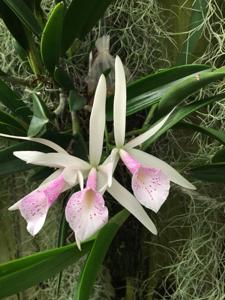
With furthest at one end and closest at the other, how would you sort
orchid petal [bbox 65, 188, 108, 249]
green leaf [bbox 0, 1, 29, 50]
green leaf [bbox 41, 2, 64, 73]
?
green leaf [bbox 0, 1, 29, 50]
green leaf [bbox 41, 2, 64, 73]
orchid petal [bbox 65, 188, 108, 249]

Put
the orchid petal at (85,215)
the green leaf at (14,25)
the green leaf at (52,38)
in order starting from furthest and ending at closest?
the green leaf at (14,25)
the green leaf at (52,38)
the orchid petal at (85,215)

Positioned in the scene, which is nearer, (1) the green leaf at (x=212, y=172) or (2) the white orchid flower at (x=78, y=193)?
(2) the white orchid flower at (x=78, y=193)

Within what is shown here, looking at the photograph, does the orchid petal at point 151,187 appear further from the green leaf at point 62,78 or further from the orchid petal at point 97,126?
the green leaf at point 62,78

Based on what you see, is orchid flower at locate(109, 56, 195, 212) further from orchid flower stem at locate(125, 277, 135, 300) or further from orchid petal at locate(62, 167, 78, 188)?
orchid flower stem at locate(125, 277, 135, 300)

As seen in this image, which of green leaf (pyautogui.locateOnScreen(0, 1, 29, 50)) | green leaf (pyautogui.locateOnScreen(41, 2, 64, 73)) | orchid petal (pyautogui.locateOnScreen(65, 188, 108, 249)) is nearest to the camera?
orchid petal (pyautogui.locateOnScreen(65, 188, 108, 249))

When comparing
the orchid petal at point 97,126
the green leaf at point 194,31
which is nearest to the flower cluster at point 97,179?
the orchid petal at point 97,126

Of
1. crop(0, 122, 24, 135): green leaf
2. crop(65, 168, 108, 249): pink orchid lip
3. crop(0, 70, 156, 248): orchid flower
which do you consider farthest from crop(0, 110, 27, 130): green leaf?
crop(65, 168, 108, 249): pink orchid lip

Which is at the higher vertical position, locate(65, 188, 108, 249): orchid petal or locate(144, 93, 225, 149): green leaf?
locate(65, 188, 108, 249): orchid petal

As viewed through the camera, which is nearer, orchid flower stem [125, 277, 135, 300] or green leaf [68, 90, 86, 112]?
green leaf [68, 90, 86, 112]
